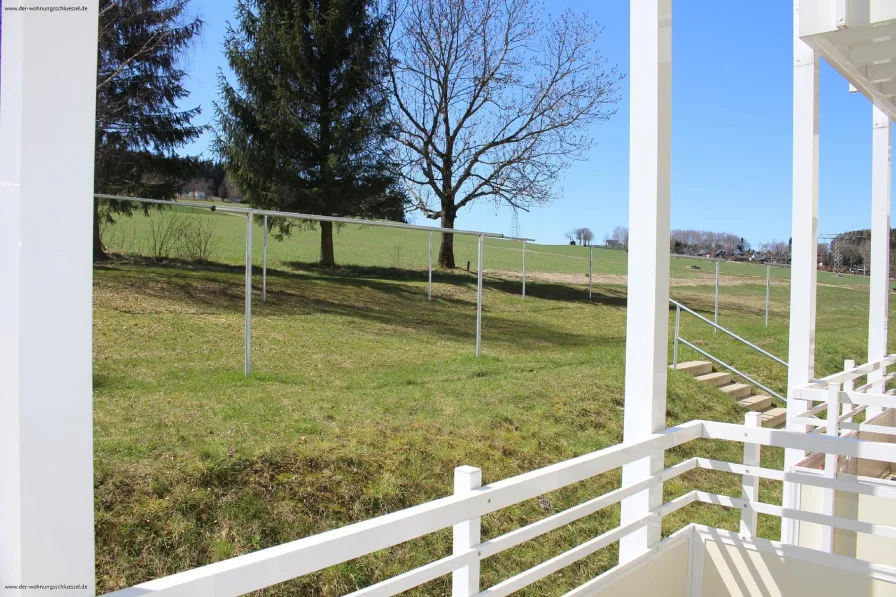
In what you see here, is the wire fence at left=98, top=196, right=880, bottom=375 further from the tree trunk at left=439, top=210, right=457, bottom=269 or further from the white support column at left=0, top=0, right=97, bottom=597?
the white support column at left=0, top=0, right=97, bottom=597

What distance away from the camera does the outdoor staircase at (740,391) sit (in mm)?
8812

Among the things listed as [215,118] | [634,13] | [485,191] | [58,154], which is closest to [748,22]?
[485,191]

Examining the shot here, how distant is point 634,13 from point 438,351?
24.5ft

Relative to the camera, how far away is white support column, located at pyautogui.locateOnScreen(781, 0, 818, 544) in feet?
12.1

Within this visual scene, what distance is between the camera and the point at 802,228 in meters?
3.84

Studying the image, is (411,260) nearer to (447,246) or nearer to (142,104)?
(447,246)

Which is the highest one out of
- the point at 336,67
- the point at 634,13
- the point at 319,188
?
the point at 336,67

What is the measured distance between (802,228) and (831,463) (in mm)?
1285

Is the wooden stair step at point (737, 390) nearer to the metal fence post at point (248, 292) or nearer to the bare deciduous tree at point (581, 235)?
the metal fence post at point (248, 292)

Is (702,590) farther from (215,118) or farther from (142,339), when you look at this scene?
(215,118)

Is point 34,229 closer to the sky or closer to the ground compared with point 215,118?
closer to the ground

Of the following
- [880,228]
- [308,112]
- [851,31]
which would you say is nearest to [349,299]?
[308,112]

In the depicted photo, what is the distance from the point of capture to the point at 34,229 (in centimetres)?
86

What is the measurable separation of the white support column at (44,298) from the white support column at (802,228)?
358 cm
